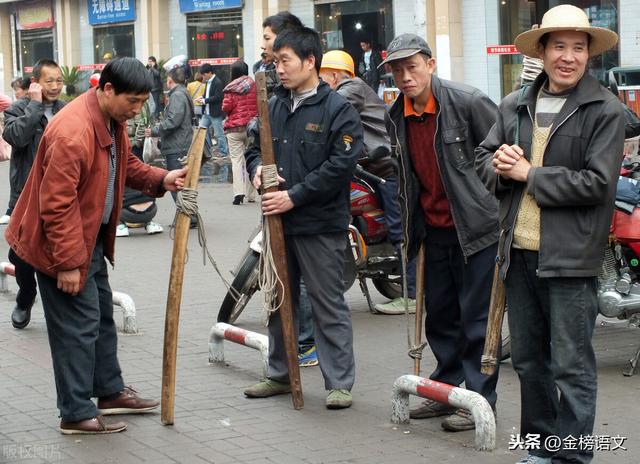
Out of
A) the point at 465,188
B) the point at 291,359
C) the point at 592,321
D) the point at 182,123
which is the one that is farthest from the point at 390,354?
the point at 182,123

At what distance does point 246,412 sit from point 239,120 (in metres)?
10.5

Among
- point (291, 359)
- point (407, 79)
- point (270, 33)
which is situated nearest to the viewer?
point (407, 79)

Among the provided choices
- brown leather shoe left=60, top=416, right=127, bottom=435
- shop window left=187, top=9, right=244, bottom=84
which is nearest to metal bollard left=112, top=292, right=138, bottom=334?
brown leather shoe left=60, top=416, right=127, bottom=435

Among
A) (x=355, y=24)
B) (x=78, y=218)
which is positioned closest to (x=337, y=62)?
(x=78, y=218)

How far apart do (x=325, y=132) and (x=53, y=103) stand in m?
3.36

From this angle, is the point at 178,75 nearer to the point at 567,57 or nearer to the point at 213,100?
the point at 213,100

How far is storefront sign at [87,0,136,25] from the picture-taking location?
35.9 meters

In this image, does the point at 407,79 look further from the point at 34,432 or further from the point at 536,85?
the point at 34,432

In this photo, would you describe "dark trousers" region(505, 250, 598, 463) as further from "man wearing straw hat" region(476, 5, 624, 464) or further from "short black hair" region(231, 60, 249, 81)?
"short black hair" region(231, 60, 249, 81)

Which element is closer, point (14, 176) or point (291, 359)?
point (291, 359)

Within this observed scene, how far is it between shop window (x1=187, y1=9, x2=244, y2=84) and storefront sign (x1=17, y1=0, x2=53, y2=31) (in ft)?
25.9

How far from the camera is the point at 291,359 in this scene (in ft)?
20.8

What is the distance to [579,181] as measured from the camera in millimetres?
4676

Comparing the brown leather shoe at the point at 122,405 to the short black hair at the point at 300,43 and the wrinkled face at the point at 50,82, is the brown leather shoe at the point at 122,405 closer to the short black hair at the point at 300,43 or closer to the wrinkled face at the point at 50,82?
the short black hair at the point at 300,43
